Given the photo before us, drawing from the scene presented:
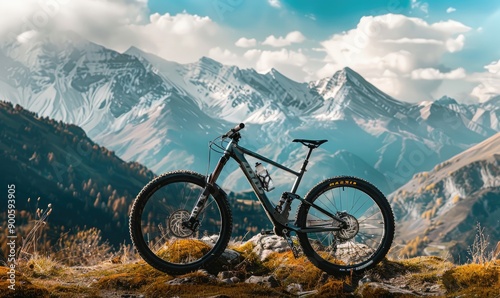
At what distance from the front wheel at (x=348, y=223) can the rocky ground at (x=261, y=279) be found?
33 cm

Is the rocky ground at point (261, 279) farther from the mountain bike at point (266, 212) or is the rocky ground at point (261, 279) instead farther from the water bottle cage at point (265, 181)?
the water bottle cage at point (265, 181)

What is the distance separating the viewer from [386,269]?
7590 millimetres

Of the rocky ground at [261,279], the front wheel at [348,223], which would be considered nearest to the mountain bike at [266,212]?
the front wheel at [348,223]

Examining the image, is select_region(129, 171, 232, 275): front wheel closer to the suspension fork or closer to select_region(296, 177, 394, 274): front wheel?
the suspension fork

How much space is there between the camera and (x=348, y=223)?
7.68 meters

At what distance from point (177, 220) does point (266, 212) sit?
1487 mm

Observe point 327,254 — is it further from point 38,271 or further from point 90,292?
point 38,271

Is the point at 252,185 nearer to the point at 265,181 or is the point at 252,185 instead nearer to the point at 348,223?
the point at 265,181

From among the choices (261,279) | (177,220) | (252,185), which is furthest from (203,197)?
(261,279)

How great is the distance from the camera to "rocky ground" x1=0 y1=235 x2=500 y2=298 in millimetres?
6043

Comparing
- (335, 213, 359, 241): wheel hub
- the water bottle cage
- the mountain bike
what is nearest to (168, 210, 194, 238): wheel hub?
the mountain bike

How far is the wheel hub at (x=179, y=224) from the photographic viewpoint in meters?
7.41

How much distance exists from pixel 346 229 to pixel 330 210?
0.41 m

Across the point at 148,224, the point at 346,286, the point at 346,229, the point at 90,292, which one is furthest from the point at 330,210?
the point at 90,292
